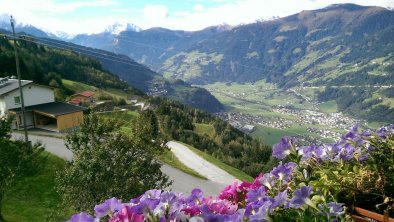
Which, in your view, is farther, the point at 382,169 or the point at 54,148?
the point at 54,148

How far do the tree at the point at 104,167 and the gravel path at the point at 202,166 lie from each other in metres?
22.7

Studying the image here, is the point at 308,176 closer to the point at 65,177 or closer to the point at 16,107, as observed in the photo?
the point at 65,177

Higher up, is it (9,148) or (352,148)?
(352,148)

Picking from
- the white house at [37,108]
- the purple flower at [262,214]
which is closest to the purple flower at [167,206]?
the purple flower at [262,214]

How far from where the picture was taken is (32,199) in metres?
29.5

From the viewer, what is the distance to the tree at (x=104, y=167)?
15.4 meters

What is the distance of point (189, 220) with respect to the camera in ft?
7.09

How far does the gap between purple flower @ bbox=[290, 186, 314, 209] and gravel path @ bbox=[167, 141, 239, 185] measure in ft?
121

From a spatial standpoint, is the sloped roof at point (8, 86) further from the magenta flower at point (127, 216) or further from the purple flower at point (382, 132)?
the magenta flower at point (127, 216)

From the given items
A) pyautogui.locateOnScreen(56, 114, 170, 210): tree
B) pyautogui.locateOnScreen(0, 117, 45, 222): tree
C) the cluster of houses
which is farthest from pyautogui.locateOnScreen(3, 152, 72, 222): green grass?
the cluster of houses

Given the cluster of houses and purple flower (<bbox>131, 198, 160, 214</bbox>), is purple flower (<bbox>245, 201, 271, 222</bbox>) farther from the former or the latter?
the cluster of houses

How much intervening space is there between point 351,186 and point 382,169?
0.28 m

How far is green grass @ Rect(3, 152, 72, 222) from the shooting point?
1029 inches

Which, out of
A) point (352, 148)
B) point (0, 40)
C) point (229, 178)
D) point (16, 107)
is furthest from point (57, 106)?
point (0, 40)
